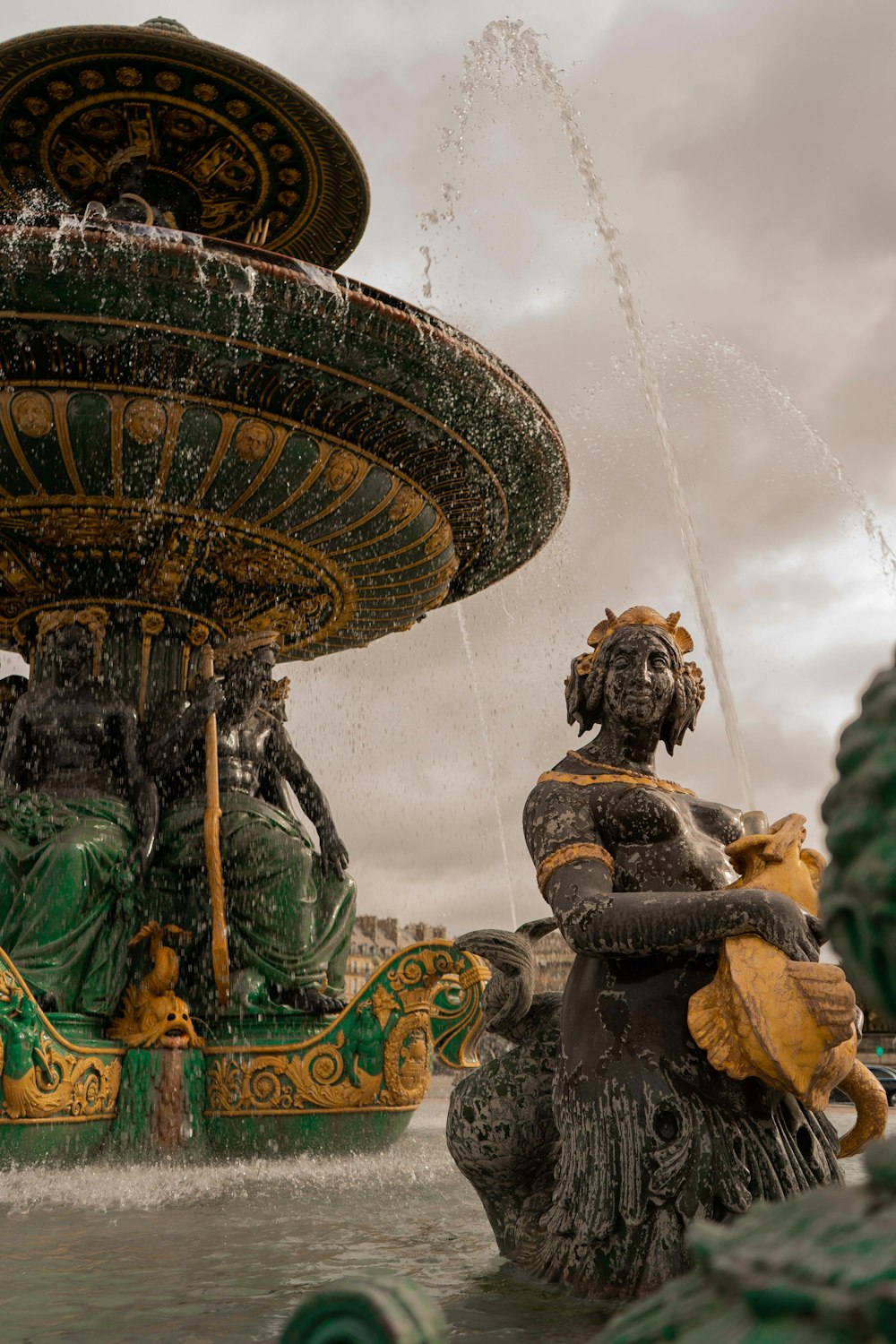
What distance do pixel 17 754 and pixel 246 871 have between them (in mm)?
1407

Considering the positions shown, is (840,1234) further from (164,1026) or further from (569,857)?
(164,1026)

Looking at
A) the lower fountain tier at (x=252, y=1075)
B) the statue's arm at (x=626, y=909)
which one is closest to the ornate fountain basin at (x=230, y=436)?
the lower fountain tier at (x=252, y=1075)

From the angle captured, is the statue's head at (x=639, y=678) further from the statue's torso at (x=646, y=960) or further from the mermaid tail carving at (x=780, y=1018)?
the mermaid tail carving at (x=780, y=1018)

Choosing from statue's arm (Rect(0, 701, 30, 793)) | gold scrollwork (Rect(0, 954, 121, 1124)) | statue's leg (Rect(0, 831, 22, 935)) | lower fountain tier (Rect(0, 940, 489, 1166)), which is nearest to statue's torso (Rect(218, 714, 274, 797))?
statue's arm (Rect(0, 701, 30, 793))

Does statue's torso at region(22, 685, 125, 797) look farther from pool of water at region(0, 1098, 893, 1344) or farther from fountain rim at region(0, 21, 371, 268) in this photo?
fountain rim at region(0, 21, 371, 268)

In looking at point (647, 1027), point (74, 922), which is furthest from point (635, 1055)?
point (74, 922)

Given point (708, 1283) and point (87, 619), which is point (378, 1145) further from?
point (708, 1283)

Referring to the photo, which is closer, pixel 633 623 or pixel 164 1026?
pixel 633 623

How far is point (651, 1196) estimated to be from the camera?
2.44 m

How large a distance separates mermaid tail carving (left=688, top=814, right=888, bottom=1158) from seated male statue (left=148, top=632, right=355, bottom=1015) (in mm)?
4218

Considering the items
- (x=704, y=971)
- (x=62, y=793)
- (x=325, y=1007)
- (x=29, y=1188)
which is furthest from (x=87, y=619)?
(x=704, y=971)

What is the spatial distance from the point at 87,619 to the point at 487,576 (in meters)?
2.95

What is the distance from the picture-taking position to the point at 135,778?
6387 mm

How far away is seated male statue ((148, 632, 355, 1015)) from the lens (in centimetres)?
632
